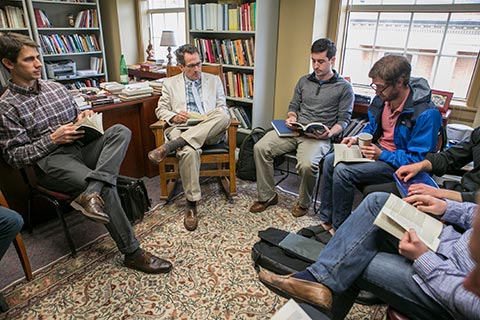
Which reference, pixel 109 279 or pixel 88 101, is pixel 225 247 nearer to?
pixel 109 279

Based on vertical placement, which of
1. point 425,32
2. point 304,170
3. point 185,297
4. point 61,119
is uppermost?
point 425,32

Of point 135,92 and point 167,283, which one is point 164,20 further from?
point 167,283

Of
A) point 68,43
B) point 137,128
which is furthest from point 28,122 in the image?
point 68,43

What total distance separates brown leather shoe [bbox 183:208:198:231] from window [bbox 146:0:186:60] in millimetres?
2737

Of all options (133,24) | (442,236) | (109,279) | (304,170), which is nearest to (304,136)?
(304,170)

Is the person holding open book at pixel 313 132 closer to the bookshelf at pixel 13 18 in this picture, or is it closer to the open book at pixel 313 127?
the open book at pixel 313 127

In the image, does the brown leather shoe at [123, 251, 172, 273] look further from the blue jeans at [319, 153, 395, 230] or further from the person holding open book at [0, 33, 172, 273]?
the blue jeans at [319, 153, 395, 230]

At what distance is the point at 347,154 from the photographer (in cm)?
200

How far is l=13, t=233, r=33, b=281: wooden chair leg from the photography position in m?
1.63

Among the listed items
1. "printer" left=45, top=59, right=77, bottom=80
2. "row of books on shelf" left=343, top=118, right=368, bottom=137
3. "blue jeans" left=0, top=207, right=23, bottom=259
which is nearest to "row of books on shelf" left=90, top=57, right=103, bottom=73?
"printer" left=45, top=59, right=77, bottom=80

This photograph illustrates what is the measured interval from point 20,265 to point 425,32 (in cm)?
333

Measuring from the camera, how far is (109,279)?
1.73m

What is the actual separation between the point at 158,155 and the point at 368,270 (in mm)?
1499

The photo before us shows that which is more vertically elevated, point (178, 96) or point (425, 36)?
point (425, 36)
